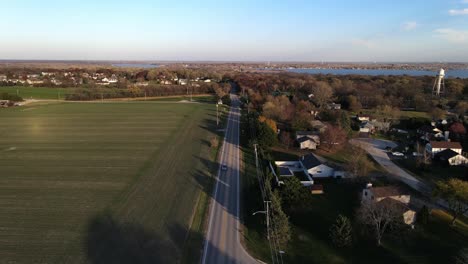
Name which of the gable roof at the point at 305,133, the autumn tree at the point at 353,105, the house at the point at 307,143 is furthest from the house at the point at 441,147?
the autumn tree at the point at 353,105

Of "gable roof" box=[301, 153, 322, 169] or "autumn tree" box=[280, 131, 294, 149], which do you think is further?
"autumn tree" box=[280, 131, 294, 149]

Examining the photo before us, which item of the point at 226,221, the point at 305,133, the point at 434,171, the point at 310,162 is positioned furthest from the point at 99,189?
the point at 434,171

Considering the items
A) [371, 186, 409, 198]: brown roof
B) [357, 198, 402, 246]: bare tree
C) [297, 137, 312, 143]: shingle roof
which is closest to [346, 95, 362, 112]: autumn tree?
[297, 137, 312, 143]: shingle roof

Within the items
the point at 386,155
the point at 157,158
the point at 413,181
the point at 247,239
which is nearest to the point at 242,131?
the point at 157,158

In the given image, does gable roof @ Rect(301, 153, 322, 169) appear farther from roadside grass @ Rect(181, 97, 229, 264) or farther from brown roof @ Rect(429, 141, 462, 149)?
brown roof @ Rect(429, 141, 462, 149)

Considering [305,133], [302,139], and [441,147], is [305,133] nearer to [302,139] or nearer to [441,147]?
[302,139]

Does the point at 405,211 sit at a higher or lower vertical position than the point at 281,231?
higher
